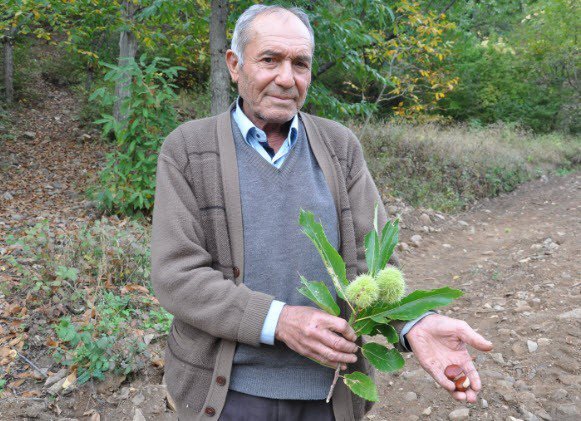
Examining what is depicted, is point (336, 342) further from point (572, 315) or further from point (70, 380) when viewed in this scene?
point (572, 315)

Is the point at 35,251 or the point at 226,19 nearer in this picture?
the point at 35,251

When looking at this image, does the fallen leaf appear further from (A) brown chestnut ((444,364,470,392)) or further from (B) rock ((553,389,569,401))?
(B) rock ((553,389,569,401))

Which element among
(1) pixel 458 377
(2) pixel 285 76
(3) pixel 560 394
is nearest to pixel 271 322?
(1) pixel 458 377

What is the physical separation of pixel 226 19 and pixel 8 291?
12.6ft

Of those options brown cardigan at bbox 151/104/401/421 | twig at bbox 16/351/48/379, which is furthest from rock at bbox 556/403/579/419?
twig at bbox 16/351/48/379

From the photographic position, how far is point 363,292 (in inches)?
53.3

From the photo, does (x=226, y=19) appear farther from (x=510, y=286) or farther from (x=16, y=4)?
(x=510, y=286)

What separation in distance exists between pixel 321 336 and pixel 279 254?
34cm

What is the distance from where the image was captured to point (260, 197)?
5.27 feet

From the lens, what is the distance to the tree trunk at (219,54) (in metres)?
5.93

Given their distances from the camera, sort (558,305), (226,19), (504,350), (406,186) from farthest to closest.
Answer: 1. (406,186)
2. (226,19)
3. (558,305)
4. (504,350)

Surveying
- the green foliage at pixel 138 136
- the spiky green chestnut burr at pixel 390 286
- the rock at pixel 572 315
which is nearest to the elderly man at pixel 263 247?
the spiky green chestnut burr at pixel 390 286

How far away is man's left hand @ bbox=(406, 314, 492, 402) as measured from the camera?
4.37 feet

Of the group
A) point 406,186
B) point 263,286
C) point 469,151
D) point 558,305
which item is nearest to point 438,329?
point 263,286
